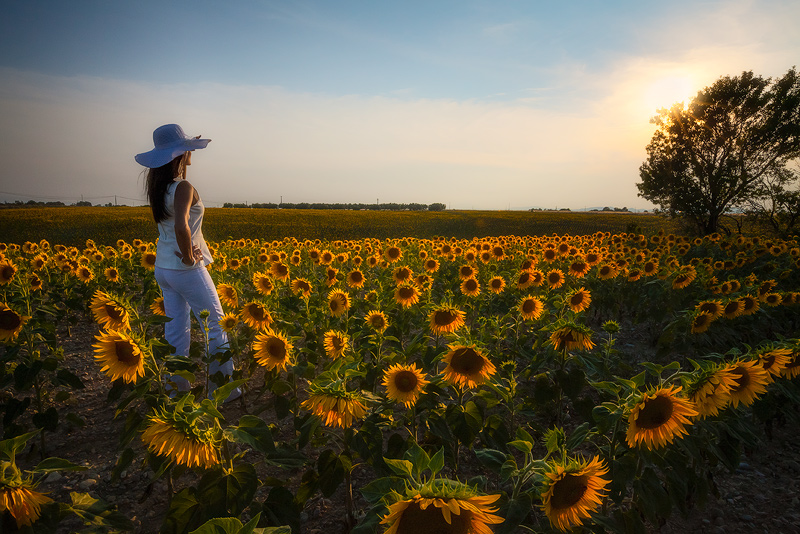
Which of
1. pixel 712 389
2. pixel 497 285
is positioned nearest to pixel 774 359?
pixel 712 389

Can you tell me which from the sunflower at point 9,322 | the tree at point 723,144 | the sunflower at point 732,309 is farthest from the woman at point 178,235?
the tree at point 723,144

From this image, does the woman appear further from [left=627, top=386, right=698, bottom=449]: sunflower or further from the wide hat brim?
[left=627, top=386, right=698, bottom=449]: sunflower

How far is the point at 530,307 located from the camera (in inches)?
168

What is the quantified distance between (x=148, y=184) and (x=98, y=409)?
2.56 m

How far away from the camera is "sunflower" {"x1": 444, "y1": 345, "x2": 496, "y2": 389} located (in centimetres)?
245

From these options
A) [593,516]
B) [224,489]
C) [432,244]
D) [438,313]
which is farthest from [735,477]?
[432,244]

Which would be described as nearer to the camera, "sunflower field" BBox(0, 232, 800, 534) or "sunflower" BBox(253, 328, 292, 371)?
"sunflower field" BBox(0, 232, 800, 534)

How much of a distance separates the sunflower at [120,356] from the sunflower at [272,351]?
90 cm

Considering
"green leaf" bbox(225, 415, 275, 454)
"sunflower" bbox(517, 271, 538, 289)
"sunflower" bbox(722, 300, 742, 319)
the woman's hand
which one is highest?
the woman's hand

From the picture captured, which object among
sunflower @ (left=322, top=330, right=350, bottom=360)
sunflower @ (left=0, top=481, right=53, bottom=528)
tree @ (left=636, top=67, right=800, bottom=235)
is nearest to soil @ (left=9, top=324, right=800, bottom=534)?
sunflower @ (left=322, top=330, right=350, bottom=360)

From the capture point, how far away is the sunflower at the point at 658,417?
181 cm

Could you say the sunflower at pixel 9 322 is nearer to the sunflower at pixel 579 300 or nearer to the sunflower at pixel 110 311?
the sunflower at pixel 110 311

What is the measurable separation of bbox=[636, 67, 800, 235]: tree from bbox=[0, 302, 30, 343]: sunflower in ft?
101

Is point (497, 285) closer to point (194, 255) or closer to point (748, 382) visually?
point (748, 382)
